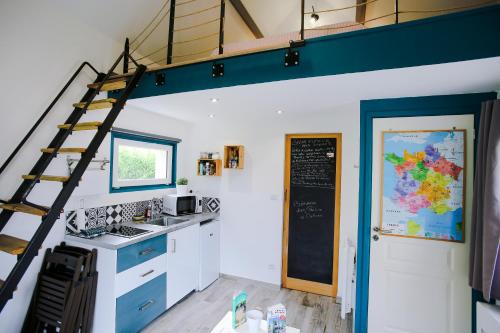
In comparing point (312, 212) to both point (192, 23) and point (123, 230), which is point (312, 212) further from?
point (192, 23)

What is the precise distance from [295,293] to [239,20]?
152 inches

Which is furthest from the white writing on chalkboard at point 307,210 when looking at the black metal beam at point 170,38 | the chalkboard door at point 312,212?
the black metal beam at point 170,38

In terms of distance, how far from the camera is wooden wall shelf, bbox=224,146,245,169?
3492 millimetres

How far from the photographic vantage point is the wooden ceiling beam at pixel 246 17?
10.9 feet

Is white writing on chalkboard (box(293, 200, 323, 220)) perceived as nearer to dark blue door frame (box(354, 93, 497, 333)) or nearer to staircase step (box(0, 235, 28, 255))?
dark blue door frame (box(354, 93, 497, 333))

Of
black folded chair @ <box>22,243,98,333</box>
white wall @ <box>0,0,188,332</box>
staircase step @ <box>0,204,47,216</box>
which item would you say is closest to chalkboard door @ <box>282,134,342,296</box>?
black folded chair @ <box>22,243,98,333</box>

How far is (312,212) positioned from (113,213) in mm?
2412

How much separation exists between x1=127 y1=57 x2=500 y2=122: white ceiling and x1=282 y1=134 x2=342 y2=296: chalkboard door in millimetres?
510

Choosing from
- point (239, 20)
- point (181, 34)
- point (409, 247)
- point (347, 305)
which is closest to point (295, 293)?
point (347, 305)

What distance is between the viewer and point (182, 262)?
2924 millimetres

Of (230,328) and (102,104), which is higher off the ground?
(102,104)

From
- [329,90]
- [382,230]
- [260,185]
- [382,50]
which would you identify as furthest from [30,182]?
[382,230]

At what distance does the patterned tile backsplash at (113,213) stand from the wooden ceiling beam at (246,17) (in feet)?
8.77

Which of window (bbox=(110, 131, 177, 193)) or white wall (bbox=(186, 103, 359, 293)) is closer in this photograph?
window (bbox=(110, 131, 177, 193))
